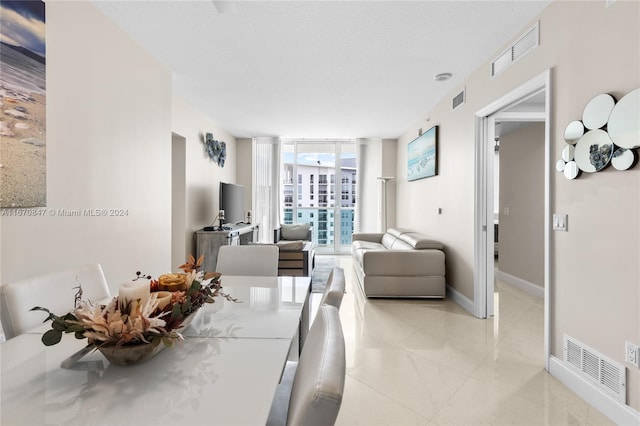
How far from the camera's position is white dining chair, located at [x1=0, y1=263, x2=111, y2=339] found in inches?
49.0

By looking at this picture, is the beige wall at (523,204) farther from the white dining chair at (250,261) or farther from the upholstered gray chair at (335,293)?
the upholstered gray chair at (335,293)

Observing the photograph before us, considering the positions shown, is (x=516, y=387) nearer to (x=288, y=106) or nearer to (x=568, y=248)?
(x=568, y=248)

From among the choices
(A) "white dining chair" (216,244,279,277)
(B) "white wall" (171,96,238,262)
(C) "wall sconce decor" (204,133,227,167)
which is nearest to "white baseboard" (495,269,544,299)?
(A) "white dining chair" (216,244,279,277)

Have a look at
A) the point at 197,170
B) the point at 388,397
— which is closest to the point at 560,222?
the point at 388,397

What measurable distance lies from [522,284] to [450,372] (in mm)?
2989

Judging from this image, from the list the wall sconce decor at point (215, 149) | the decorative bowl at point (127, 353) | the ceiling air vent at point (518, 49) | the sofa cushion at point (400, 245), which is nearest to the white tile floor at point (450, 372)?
the sofa cushion at point (400, 245)

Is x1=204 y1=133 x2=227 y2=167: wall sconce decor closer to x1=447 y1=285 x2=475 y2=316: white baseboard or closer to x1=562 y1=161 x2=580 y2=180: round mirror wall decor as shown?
Answer: x1=447 y1=285 x2=475 y2=316: white baseboard

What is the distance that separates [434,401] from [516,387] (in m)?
0.61

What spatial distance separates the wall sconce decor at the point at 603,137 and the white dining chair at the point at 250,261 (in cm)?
204

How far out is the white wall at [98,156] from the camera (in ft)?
6.25

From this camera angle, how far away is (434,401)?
1884 mm

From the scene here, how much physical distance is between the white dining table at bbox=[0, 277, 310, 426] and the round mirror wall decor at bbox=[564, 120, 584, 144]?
6.81ft

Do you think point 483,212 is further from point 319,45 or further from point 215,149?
point 215,149

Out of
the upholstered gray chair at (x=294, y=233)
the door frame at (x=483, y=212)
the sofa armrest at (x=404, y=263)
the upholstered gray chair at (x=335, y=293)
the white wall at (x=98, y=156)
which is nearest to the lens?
the upholstered gray chair at (x=335, y=293)
